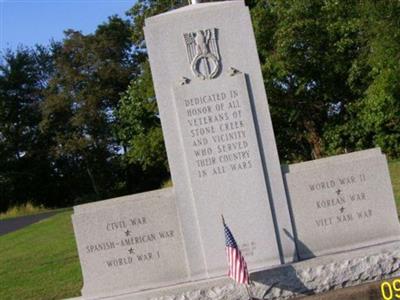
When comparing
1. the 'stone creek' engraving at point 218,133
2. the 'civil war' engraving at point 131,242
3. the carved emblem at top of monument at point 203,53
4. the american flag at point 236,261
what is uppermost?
the carved emblem at top of monument at point 203,53

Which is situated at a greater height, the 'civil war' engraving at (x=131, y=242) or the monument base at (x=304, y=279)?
the 'civil war' engraving at (x=131, y=242)

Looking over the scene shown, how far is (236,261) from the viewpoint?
605 cm

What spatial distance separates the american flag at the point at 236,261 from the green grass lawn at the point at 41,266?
2717 mm

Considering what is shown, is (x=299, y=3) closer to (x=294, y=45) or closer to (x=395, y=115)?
(x=294, y=45)

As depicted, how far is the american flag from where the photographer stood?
6.04m

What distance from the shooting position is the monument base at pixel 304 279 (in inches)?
243

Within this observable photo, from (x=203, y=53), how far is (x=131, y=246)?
86.5 inches

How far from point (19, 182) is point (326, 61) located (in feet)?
70.2

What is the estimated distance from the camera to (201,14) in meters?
6.61

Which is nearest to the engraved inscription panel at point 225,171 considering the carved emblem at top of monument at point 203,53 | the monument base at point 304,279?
A: the carved emblem at top of monument at point 203,53

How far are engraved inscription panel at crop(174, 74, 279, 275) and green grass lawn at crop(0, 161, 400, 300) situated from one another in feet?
8.10

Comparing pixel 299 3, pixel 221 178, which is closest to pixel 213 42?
pixel 221 178

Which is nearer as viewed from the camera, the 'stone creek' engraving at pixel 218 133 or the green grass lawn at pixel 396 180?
the 'stone creek' engraving at pixel 218 133

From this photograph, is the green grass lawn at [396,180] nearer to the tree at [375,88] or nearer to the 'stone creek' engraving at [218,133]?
the tree at [375,88]
